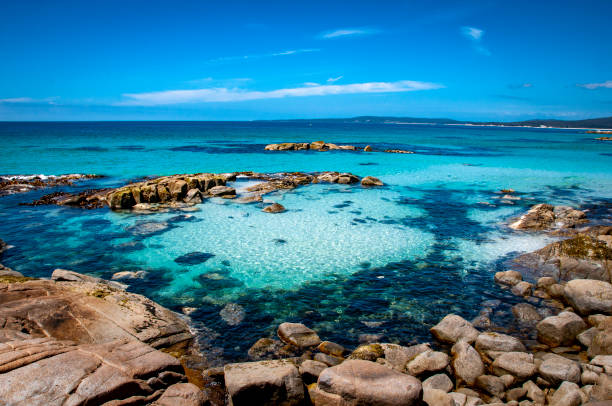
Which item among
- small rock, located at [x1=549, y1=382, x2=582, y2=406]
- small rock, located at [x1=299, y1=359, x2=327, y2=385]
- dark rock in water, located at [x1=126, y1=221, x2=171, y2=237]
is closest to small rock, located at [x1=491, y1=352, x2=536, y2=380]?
small rock, located at [x1=549, y1=382, x2=582, y2=406]

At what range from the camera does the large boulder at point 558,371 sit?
8078mm

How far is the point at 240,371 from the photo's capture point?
777 centimetres

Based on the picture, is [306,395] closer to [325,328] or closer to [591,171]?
[325,328]

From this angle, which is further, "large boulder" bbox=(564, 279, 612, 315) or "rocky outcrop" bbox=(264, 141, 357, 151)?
"rocky outcrop" bbox=(264, 141, 357, 151)

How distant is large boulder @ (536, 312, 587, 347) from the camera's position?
10148 millimetres

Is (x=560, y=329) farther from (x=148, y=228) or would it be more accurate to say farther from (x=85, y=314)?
(x=148, y=228)

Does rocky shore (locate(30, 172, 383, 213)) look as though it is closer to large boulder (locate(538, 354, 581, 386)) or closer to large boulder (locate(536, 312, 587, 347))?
large boulder (locate(536, 312, 587, 347))

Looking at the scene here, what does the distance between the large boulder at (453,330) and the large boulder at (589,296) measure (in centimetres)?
408

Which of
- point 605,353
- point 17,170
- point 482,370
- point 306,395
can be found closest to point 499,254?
point 605,353

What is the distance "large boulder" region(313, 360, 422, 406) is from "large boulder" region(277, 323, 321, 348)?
8.21 feet

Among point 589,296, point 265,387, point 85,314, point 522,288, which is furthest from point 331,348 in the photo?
point 589,296

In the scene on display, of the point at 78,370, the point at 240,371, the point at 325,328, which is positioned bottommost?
the point at 325,328

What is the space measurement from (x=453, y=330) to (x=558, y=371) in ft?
8.85

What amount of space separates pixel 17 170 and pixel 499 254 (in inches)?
1960
